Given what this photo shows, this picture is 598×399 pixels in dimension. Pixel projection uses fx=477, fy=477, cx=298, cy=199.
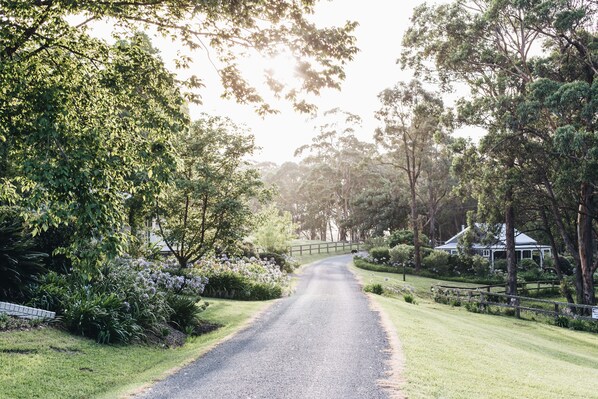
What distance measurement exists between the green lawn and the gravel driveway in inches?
30.8

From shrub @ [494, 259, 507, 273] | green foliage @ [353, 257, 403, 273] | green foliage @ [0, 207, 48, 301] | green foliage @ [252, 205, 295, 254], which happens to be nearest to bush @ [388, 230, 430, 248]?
green foliage @ [353, 257, 403, 273]

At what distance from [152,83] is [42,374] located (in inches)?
216

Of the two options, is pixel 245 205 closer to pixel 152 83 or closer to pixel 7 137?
pixel 152 83

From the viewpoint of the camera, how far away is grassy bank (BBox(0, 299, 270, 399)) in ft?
24.1

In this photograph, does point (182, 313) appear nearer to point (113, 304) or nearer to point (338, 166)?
point (113, 304)

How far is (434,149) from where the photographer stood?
6084 cm

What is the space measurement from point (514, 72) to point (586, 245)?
10.2 m

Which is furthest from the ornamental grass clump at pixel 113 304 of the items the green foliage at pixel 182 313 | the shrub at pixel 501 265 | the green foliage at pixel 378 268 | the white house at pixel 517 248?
the white house at pixel 517 248

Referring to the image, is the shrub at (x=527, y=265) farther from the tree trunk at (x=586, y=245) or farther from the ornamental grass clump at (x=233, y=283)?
the ornamental grass clump at (x=233, y=283)

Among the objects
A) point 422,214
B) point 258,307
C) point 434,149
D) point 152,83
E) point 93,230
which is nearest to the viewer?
point 93,230

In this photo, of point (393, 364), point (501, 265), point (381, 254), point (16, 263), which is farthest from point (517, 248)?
point (16, 263)

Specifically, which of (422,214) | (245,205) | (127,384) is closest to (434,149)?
(422,214)

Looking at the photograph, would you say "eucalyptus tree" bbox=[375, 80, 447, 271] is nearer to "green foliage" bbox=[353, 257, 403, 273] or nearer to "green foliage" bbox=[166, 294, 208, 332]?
"green foliage" bbox=[353, 257, 403, 273]

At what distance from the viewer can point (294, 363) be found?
9180mm
